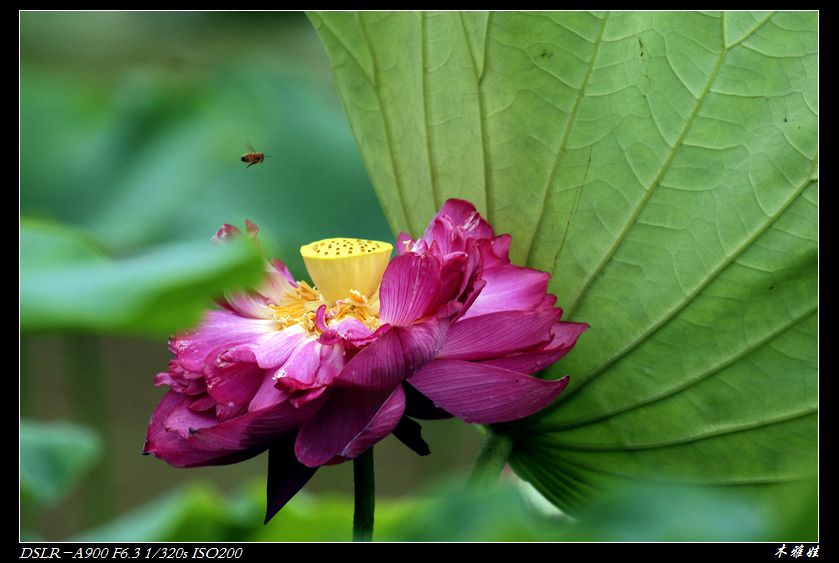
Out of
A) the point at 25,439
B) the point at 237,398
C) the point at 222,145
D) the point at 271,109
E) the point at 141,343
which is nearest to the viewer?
the point at 237,398

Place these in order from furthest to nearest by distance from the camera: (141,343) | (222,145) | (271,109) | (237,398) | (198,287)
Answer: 1. (141,343)
2. (271,109)
3. (222,145)
4. (237,398)
5. (198,287)

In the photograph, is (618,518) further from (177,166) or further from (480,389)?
(177,166)

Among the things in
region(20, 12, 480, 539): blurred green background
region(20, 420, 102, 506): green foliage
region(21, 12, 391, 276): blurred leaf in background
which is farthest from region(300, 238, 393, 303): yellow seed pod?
region(21, 12, 391, 276): blurred leaf in background

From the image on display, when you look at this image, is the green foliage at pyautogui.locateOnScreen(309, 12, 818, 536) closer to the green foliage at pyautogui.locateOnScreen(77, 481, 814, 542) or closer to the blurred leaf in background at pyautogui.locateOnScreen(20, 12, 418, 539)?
the green foliage at pyautogui.locateOnScreen(77, 481, 814, 542)

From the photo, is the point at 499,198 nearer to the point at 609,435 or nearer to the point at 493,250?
the point at 493,250

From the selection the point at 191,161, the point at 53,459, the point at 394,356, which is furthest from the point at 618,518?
the point at 191,161

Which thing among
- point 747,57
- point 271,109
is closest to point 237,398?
point 747,57
